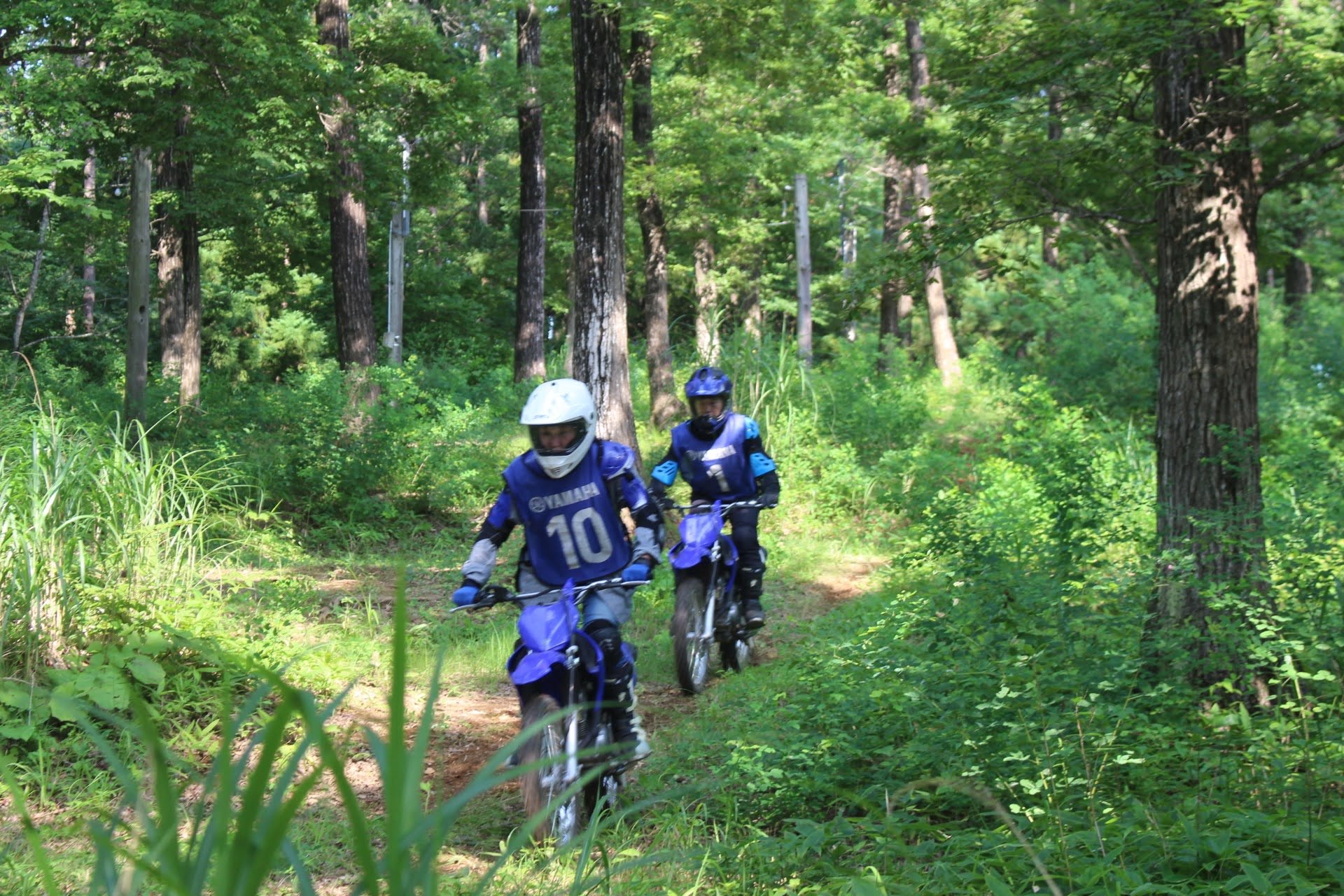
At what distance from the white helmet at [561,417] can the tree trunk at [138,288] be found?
532 cm

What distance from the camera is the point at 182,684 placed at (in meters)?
6.19

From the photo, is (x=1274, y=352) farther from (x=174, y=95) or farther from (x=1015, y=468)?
(x=174, y=95)

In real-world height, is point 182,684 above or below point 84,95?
below

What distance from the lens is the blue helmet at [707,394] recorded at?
8172mm

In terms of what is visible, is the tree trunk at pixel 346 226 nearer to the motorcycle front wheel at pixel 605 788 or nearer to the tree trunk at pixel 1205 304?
the motorcycle front wheel at pixel 605 788

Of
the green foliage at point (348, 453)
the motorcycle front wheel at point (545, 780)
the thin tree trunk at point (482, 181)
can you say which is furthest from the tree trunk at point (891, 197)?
the thin tree trunk at point (482, 181)

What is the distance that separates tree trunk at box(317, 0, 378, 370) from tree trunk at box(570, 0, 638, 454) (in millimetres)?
7016

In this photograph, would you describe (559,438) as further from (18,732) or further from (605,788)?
(18,732)

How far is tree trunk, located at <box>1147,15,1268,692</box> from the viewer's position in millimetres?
6047

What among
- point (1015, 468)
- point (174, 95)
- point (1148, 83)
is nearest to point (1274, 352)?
point (1015, 468)

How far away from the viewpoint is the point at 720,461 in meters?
8.27

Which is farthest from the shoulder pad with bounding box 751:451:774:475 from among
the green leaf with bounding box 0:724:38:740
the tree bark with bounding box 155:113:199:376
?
the tree bark with bounding box 155:113:199:376

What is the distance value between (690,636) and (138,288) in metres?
5.49

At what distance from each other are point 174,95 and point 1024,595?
11441 millimetres
